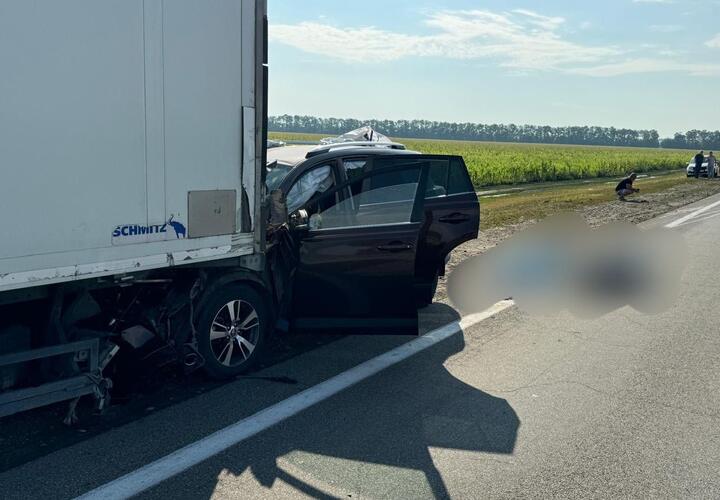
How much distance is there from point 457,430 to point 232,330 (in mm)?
1959

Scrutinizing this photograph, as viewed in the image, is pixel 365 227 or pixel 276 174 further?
pixel 276 174

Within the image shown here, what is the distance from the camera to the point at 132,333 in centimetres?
509

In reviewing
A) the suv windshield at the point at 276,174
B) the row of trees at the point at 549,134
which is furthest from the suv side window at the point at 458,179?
the row of trees at the point at 549,134

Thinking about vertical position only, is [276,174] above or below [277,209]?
above

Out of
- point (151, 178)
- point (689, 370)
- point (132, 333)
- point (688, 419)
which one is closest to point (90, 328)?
point (132, 333)

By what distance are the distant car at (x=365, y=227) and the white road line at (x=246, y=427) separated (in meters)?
0.50

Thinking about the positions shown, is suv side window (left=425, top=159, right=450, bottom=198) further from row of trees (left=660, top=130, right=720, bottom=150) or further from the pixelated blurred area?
row of trees (left=660, top=130, right=720, bottom=150)

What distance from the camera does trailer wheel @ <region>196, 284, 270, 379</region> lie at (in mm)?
5453

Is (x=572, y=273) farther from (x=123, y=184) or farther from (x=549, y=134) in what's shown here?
(x=549, y=134)

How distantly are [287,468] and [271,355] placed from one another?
87.1 inches

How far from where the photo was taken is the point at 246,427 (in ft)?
15.4

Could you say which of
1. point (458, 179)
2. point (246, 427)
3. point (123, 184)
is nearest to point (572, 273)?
point (458, 179)

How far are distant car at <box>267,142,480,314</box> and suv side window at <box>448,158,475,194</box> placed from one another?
0.48ft

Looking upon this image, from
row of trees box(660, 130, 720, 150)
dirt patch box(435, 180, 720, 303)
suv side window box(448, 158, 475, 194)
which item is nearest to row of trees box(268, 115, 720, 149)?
row of trees box(660, 130, 720, 150)
